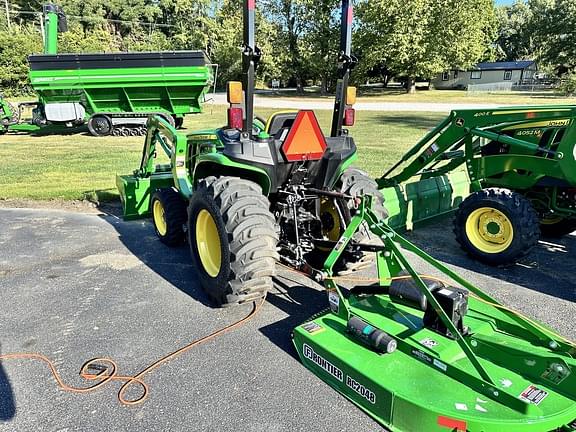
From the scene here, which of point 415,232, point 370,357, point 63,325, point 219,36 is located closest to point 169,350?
point 63,325

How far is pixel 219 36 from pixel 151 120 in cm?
4177

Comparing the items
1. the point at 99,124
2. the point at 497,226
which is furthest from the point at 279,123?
the point at 99,124

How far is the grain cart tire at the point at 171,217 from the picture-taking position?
5387 mm

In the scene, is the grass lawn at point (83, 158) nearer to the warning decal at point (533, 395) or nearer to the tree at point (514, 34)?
the warning decal at point (533, 395)

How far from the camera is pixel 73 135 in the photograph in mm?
16344

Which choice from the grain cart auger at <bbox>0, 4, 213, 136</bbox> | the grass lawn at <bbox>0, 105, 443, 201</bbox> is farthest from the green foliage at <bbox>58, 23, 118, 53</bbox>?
the grass lawn at <bbox>0, 105, 443, 201</bbox>

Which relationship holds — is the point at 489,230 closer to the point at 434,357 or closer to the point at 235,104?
the point at 434,357

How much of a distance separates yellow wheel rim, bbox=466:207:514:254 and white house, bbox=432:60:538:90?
60977mm

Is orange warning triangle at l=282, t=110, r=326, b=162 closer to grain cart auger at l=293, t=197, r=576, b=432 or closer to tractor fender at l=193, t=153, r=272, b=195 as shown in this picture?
tractor fender at l=193, t=153, r=272, b=195

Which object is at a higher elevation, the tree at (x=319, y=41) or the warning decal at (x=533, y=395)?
the tree at (x=319, y=41)

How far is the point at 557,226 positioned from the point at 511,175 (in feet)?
3.67

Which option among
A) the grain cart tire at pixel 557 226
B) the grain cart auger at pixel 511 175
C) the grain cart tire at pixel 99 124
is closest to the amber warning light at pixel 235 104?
the grain cart auger at pixel 511 175

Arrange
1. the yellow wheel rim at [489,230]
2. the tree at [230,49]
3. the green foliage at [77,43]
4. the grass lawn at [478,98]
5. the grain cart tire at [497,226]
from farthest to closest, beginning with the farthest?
the tree at [230,49] → the green foliage at [77,43] → the grass lawn at [478,98] → the yellow wheel rim at [489,230] → the grain cart tire at [497,226]

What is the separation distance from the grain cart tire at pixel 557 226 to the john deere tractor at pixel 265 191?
2.79 meters
